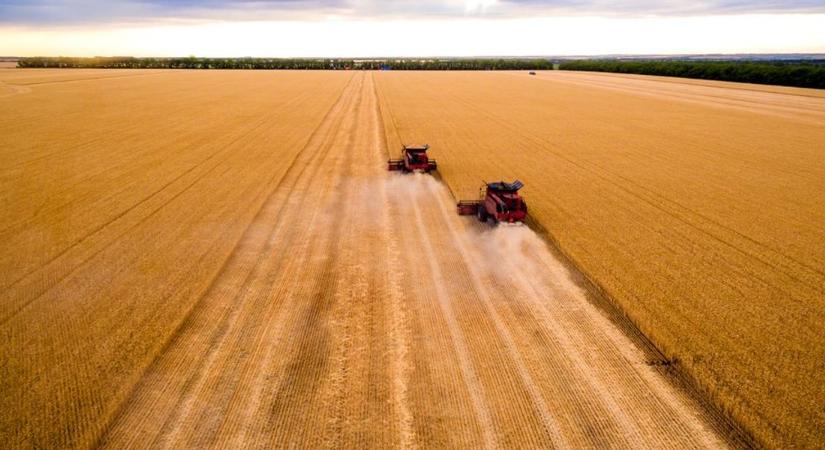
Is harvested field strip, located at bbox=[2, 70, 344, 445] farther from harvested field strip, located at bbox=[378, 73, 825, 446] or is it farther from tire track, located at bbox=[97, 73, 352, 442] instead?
harvested field strip, located at bbox=[378, 73, 825, 446]

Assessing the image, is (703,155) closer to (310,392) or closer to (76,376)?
(310,392)

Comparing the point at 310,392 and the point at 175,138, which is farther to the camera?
the point at 175,138

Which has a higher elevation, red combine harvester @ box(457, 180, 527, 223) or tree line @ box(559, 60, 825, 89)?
tree line @ box(559, 60, 825, 89)

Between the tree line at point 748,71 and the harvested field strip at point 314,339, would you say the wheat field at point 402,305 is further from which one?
the tree line at point 748,71

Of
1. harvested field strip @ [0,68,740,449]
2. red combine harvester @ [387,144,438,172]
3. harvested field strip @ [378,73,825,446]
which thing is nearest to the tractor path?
harvested field strip @ [0,68,740,449]

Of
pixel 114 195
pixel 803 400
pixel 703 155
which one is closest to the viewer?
pixel 803 400

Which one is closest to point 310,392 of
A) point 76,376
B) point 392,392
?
point 392,392

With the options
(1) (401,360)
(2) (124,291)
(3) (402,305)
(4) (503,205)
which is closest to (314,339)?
(1) (401,360)
